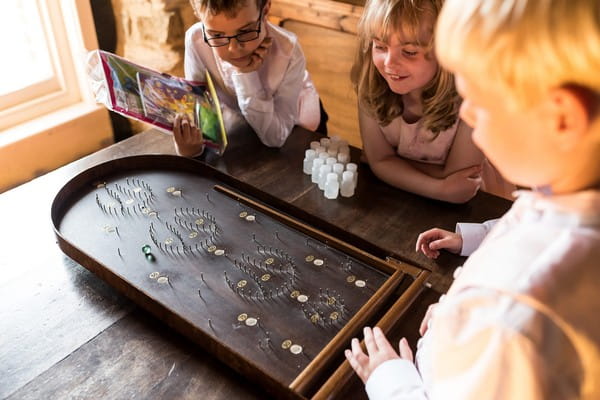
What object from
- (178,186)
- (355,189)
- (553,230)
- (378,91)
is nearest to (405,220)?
(355,189)

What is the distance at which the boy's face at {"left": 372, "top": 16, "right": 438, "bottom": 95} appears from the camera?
1202 mm

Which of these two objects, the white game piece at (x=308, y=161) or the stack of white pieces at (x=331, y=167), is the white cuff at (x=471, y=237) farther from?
the white game piece at (x=308, y=161)

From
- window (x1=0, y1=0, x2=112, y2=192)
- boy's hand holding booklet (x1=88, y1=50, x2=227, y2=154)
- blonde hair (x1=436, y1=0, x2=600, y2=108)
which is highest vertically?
blonde hair (x1=436, y1=0, x2=600, y2=108)

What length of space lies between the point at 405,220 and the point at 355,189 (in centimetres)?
18

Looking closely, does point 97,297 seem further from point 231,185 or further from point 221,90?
point 221,90

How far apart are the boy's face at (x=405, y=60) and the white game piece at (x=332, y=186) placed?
10.9 inches

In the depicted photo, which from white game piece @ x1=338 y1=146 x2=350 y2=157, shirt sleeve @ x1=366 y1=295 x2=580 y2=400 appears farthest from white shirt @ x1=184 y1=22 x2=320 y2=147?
shirt sleeve @ x1=366 y1=295 x2=580 y2=400

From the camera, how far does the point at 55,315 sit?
3.42ft

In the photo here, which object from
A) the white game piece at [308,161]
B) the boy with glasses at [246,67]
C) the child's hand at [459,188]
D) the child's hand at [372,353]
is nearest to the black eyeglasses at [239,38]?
the boy with glasses at [246,67]

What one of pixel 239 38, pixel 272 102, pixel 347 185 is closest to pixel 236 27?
pixel 239 38

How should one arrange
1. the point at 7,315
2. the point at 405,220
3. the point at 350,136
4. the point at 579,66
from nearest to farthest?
1. the point at 579,66
2. the point at 7,315
3. the point at 405,220
4. the point at 350,136

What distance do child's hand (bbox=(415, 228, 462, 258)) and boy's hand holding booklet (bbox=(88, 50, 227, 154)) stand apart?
0.69m

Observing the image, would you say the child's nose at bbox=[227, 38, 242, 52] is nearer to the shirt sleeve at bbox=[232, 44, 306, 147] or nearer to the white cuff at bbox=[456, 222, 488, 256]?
the shirt sleeve at bbox=[232, 44, 306, 147]

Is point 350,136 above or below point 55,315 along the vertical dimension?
below
